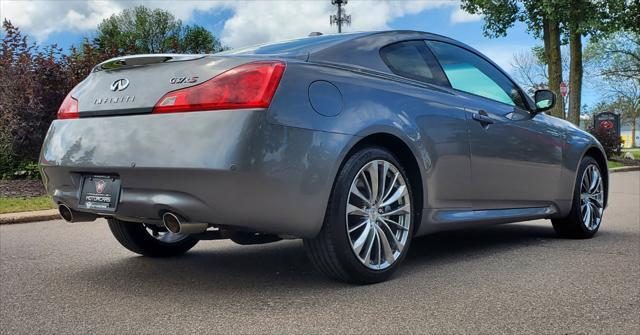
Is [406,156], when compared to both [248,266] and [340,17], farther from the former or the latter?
[340,17]

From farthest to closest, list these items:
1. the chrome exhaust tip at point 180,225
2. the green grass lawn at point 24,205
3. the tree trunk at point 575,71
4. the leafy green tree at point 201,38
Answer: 1. the leafy green tree at point 201,38
2. the tree trunk at point 575,71
3. the green grass lawn at point 24,205
4. the chrome exhaust tip at point 180,225

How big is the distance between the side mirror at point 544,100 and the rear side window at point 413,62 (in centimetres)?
134

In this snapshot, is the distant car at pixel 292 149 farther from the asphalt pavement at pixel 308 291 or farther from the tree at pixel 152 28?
the tree at pixel 152 28

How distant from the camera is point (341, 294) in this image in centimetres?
326

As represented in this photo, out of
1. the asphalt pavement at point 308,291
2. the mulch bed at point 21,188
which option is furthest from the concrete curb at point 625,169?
the mulch bed at point 21,188

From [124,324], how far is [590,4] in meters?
19.7

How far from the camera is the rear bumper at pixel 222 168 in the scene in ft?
9.59

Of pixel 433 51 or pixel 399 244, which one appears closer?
pixel 399 244

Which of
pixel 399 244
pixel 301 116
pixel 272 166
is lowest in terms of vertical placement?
pixel 399 244

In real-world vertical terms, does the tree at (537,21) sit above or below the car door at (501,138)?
above

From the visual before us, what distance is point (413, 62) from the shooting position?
406 cm

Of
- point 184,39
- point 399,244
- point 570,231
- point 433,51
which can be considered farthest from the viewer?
point 184,39

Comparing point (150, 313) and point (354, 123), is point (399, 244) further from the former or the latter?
point (150, 313)

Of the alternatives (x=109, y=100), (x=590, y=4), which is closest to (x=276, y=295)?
(x=109, y=100)
